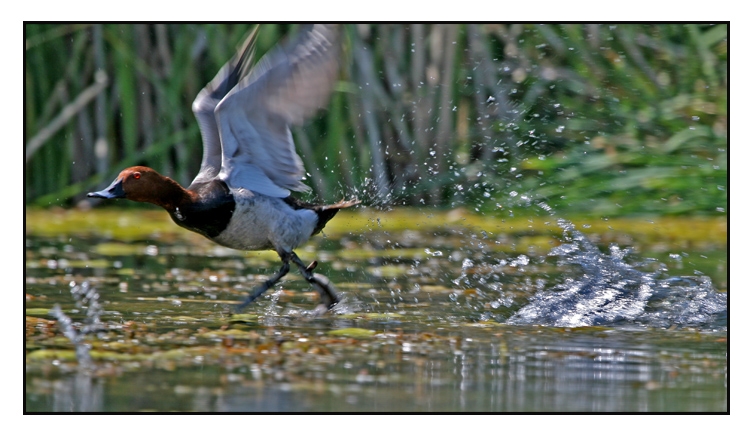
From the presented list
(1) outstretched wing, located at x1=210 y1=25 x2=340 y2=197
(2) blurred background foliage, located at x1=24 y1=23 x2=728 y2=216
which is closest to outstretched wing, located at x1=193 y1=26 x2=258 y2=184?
(1) outstretched wing, located at x1=210 y1=25 x2=340 y2=197

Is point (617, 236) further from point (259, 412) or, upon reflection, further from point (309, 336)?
point (259, 412)

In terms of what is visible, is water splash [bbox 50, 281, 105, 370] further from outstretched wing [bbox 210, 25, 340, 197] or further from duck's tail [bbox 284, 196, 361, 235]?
duck's tail [bbox 284, 196, 361, 235]

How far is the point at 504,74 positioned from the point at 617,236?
1880 millimetres

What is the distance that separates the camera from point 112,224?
9.66m

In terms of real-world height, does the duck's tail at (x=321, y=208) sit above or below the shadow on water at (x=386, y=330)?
above

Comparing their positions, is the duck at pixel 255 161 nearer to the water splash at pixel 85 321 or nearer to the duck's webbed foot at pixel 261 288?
the duck's webbed foot at pixel 261 288

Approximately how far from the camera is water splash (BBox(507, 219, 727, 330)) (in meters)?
5.43

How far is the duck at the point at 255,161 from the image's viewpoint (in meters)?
5.54

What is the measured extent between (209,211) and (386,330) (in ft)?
3.97

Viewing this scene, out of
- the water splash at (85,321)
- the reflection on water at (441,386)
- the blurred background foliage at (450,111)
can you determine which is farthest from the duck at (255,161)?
the blurred background foliage at (450,111)

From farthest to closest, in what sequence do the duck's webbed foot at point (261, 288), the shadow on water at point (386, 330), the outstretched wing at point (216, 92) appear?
the outstretched wing at point (216, 92) < the duck's webbed foot at point (261, 288) < the shadow on water at point (386, 330)

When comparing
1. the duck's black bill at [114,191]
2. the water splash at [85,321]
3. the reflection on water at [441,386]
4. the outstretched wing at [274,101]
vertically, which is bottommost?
the reflection on water at [441,386]

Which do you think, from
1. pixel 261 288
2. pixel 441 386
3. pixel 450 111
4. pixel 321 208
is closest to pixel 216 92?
→ pixel 321 208

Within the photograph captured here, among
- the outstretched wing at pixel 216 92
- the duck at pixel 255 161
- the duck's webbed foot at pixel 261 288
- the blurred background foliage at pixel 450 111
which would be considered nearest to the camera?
the duck at pixel 255 161
